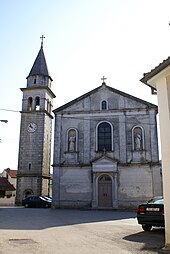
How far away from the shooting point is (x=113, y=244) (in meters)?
7.54

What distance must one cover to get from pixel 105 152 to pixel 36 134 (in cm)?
1127

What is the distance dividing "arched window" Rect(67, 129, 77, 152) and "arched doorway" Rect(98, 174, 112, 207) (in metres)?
3.94

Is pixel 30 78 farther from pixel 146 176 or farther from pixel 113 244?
pixel 113 244

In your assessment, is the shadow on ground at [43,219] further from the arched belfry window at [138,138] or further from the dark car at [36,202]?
the dark car at [36,202]

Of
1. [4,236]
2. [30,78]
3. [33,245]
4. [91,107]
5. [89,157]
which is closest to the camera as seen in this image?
[33,245]

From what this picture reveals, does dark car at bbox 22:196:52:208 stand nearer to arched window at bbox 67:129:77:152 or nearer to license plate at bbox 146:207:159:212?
arched window at bbox 67:129:77:152

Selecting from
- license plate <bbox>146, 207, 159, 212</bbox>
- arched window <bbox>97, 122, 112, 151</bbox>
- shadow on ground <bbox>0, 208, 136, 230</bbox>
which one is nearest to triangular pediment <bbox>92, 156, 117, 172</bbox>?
arched window <bbox>97, 122, 112, 151</bbox>

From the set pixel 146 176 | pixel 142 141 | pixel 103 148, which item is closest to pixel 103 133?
pixel 103 148

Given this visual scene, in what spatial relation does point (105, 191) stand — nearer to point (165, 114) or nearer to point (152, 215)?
point (152, 215)

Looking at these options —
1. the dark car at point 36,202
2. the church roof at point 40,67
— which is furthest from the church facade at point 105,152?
the church roof at point 40,67

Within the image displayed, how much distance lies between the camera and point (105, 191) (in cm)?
2420

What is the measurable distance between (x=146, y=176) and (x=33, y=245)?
1781cm

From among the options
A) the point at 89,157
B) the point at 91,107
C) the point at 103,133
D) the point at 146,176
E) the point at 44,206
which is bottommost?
the point at 44,206

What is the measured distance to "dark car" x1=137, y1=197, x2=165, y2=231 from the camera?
9.80 meters
